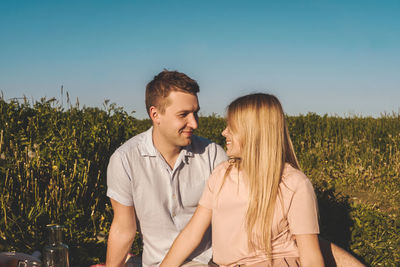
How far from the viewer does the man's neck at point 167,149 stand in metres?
3.25

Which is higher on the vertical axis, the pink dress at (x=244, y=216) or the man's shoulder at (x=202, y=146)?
the man's shoulder at (x=202, y=146)

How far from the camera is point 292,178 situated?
7.44 ft

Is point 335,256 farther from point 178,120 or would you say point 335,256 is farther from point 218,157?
point 178,120

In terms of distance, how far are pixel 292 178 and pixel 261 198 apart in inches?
9.6

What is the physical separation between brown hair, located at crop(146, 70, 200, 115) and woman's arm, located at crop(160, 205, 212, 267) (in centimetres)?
111

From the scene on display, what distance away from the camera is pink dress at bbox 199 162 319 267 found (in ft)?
7.22

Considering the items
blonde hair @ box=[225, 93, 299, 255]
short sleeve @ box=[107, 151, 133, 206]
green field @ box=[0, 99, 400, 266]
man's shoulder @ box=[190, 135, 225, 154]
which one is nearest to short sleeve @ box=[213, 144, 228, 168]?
man's shoulder @ box=[190, 135, 225, 154]

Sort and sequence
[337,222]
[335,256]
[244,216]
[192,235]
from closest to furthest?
1. [244,216]
2. [192,235]
3. [335,256]
4. [337,222]

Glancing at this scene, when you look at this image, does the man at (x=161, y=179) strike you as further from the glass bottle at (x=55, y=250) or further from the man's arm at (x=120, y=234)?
the glass bottle at (x=55, y=250)

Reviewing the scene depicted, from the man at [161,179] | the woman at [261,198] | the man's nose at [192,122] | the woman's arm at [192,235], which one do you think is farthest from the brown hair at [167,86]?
the woman's arm at [192,235]

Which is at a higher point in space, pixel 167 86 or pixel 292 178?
pixel 167 86

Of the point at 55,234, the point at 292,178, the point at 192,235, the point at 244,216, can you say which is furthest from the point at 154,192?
the point at 292,178

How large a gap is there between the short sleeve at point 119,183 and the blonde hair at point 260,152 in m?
1.13

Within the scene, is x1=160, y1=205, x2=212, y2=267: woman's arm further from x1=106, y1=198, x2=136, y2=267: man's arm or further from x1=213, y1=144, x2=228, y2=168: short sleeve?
x1=213, y1=144, x2=228, y2=168: short sleeve
